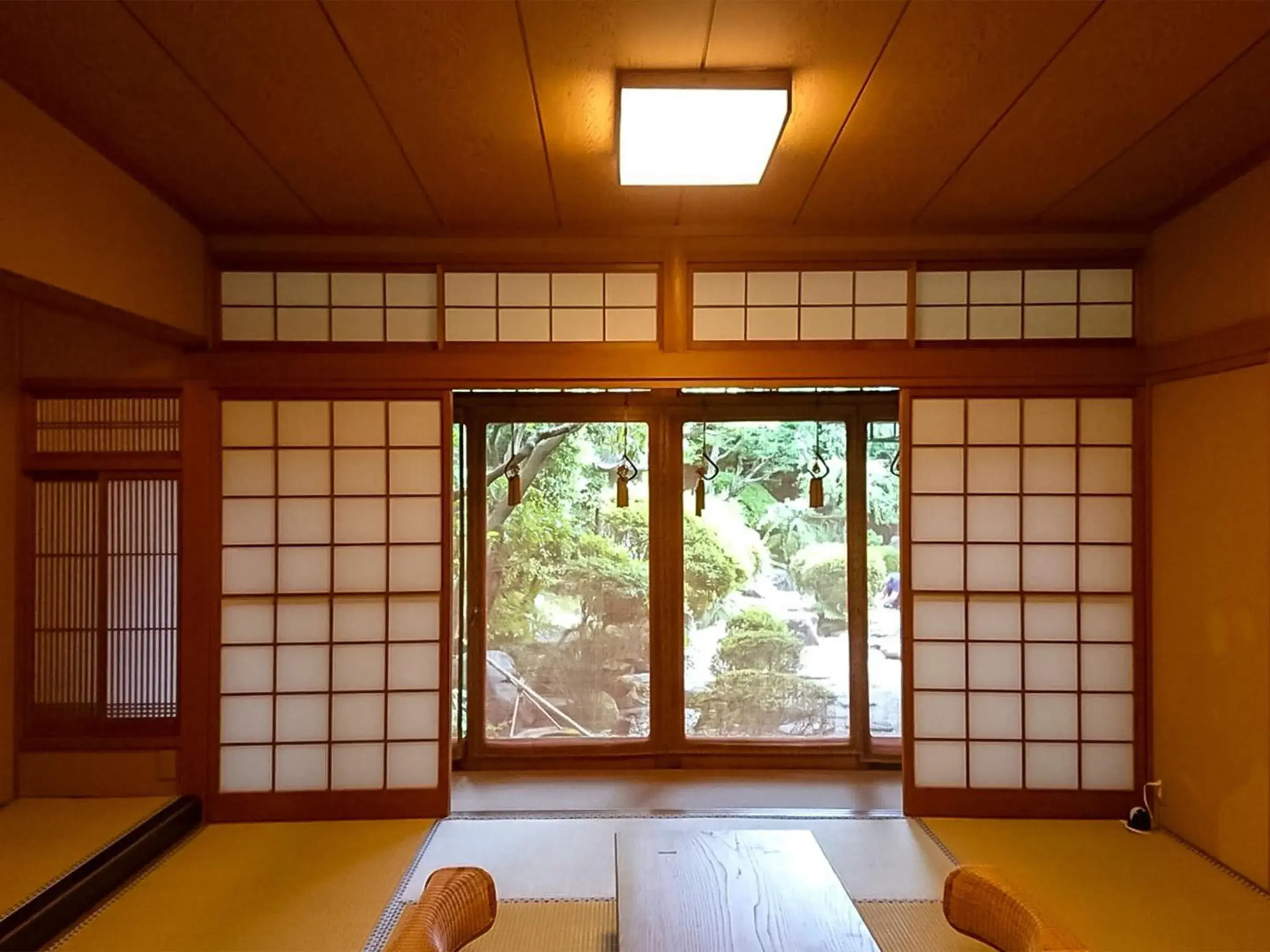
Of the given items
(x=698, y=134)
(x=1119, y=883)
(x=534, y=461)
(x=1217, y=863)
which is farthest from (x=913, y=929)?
(x=534, y=461)

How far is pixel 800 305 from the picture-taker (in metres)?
3.95

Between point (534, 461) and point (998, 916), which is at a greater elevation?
point (534, 461)

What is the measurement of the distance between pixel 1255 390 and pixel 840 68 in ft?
6.76

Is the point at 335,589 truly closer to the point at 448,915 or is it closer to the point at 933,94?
the point at 448,915

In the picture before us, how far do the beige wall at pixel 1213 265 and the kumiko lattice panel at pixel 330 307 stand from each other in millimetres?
3286

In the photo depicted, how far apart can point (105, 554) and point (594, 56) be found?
3.23 meters

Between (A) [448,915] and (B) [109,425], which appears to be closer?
(A) [448,915]

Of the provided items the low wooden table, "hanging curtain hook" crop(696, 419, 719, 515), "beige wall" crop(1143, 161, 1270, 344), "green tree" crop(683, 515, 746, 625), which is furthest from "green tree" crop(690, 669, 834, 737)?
"beige wall" crop(1143, 161, 1270, 344)

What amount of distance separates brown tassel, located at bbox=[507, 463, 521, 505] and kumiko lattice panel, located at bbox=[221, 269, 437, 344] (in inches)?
40.8

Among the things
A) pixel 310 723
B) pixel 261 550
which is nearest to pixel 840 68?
pixel 261 550

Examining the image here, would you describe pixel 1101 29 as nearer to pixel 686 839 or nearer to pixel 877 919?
pixel 686 839

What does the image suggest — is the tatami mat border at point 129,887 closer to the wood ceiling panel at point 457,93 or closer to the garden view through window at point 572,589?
the garden view through window at point 572,589

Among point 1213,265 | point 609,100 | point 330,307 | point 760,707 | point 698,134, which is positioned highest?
point 609,100

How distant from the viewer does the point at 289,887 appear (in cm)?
313
